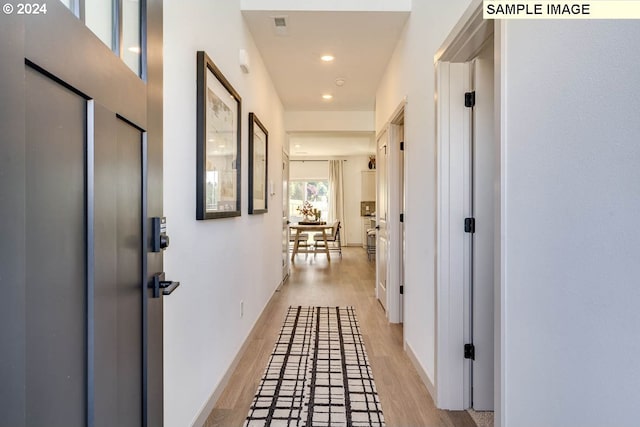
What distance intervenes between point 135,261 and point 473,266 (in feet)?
5.36

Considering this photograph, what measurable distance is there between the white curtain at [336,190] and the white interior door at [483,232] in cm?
822

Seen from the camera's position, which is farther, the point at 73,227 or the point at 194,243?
the point at 194,243

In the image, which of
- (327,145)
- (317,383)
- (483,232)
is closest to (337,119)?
(327,145)

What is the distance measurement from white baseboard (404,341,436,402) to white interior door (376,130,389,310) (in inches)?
41.3

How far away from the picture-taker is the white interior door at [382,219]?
11.9 ft

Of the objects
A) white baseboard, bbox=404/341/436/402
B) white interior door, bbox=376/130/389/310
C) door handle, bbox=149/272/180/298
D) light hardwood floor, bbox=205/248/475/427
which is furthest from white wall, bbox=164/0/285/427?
white interior door, bbox=376/130/389/310

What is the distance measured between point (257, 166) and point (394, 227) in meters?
1.45

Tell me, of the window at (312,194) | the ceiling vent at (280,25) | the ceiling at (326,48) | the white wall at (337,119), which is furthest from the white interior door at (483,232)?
the window at (312,194)

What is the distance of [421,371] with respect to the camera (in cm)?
224

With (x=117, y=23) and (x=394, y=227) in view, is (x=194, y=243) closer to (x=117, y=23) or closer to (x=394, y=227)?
(x=117, y=23)

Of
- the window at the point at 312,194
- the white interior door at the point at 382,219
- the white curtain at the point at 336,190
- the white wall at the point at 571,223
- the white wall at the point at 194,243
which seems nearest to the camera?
the white wall at the point at 571,223

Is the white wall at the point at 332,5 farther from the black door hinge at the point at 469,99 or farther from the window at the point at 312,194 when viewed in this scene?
the window at the point at 312,194

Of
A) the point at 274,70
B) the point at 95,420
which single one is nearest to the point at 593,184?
the point at 95,420

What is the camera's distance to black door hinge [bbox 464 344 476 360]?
1869mm
